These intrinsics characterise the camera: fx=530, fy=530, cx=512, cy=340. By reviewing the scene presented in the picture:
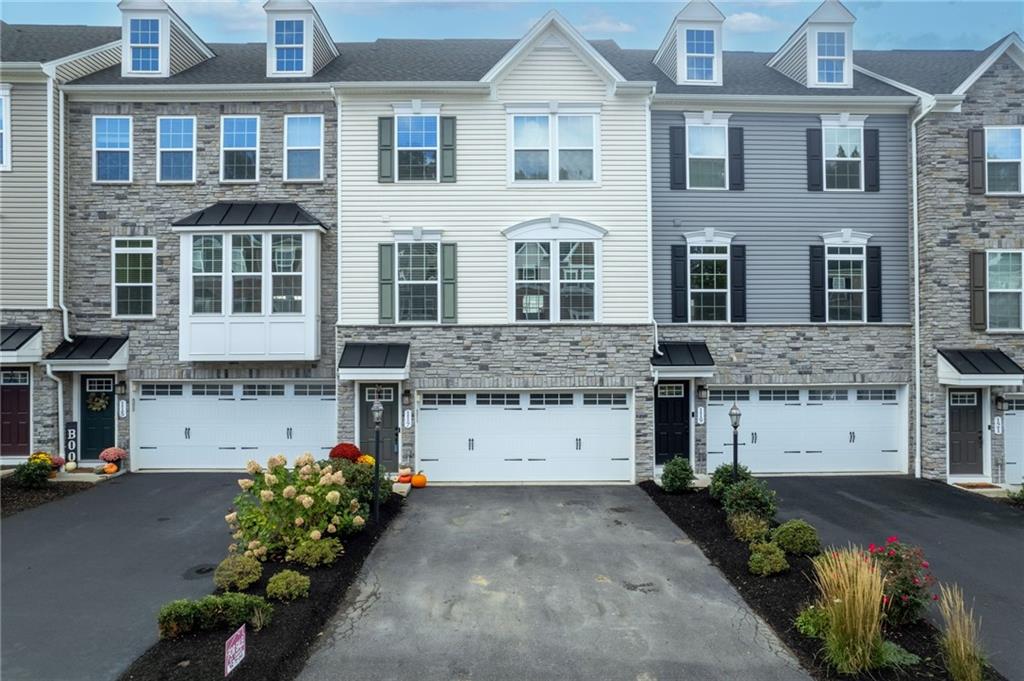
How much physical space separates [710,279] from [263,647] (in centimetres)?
1197

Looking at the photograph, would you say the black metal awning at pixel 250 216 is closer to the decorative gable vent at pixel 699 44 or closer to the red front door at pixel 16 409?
the red front door at pixel 16 409

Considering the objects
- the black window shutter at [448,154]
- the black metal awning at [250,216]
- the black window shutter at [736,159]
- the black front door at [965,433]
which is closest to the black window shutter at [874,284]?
the black front door at [965,433]

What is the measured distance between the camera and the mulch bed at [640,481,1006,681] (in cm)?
523

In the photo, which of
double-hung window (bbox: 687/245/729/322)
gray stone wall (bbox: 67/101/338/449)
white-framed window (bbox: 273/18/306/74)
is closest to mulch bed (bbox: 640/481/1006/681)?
double-hung window (bbox: 687/245/729/322)

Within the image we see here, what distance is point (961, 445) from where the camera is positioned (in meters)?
13.0

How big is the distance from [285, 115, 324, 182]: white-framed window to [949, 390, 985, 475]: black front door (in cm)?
1661

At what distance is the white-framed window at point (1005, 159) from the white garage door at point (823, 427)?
18.2 ft

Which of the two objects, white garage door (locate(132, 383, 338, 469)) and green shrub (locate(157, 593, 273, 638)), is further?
white garage door (locate(132, 383, 338, 469))

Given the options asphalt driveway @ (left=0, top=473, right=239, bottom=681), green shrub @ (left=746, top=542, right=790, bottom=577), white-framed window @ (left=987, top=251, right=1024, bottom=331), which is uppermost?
white-framed window @ (left=987, top=251, right=1024, bottom=331)

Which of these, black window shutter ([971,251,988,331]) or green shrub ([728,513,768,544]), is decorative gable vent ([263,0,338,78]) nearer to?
green shrub ([728,513,768,544])

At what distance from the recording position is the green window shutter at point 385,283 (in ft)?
41.1

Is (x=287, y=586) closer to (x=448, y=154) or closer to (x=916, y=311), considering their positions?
(x=448, y=154)

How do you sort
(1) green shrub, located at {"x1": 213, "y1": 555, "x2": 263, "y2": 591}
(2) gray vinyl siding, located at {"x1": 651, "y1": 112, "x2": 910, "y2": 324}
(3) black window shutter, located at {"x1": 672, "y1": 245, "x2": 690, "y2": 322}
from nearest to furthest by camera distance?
(1) green shrub, located at {"x1": 213, "y1": 555, "x2": 263, "y2": 591}, (3) black window shutter, located at {"x1": 672, "y1": 245, "x2": 690, "y2": 322}, (2) gray vinyl siding, located at {"x1": 651, "y1": 112, "x2": 910, "y2": 324}

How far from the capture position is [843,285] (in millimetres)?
13469
